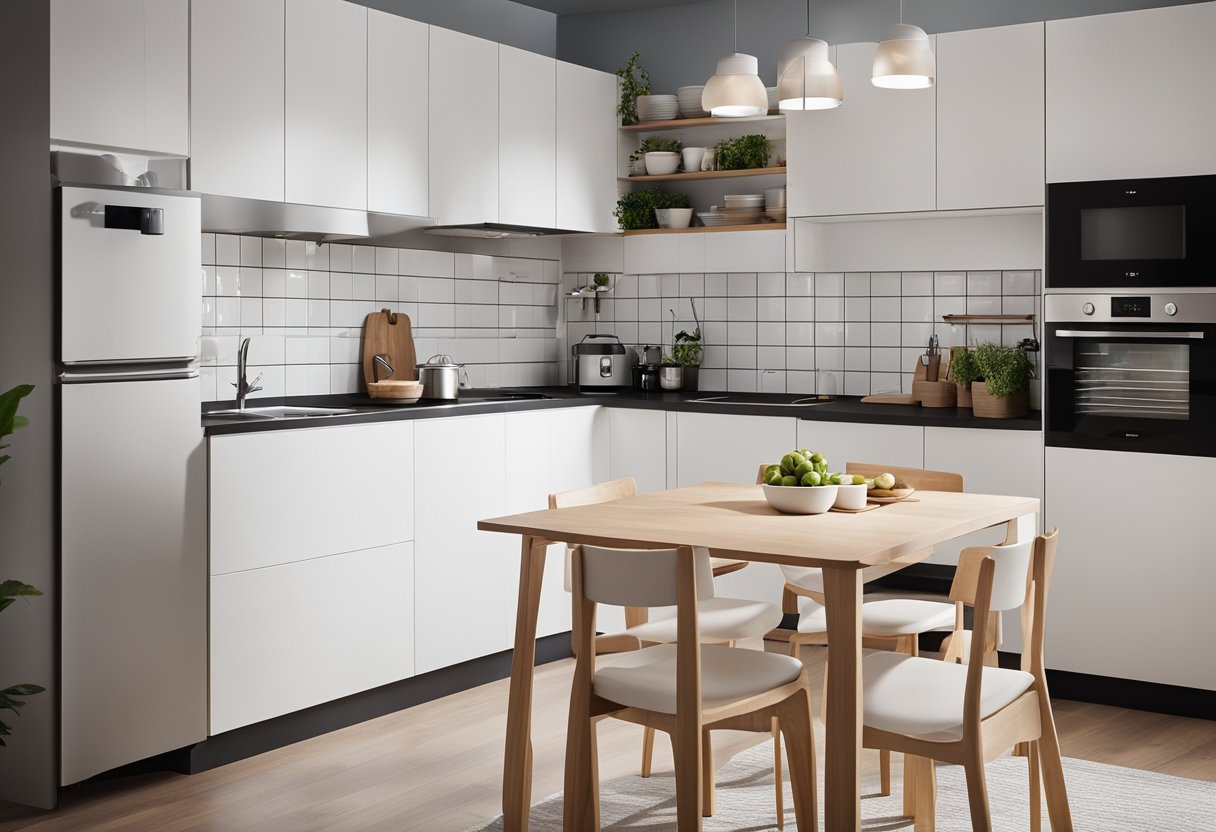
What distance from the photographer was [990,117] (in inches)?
175

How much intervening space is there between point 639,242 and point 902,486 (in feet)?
7.82

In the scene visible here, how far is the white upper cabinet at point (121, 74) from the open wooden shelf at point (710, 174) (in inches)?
89.5

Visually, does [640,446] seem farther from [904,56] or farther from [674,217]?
[904,56]

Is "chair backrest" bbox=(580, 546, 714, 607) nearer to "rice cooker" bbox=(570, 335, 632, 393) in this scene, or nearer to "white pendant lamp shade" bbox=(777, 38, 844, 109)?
"white pendant lamp shade" bbox=(777, 38, 844, 109)

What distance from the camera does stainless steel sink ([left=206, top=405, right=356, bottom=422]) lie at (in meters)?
3.80

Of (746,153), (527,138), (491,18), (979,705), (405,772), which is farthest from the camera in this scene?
(491,18)

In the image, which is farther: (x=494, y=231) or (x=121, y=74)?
(x=494, y=231)

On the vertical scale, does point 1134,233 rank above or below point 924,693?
above

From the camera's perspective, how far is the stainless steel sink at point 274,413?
3801 mm

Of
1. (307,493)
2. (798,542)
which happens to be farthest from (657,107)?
Result: (798,542)

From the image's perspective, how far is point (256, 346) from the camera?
4.43 metres

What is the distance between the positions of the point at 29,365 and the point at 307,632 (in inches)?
45.2

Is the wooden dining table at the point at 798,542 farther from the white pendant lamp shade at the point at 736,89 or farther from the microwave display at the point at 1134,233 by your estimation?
the microwave display at the point at 1134,233

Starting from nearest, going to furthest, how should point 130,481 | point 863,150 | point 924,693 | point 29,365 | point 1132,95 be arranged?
point 924,693, point 29,365, point 130,481, point 1132,95, point 863,150
